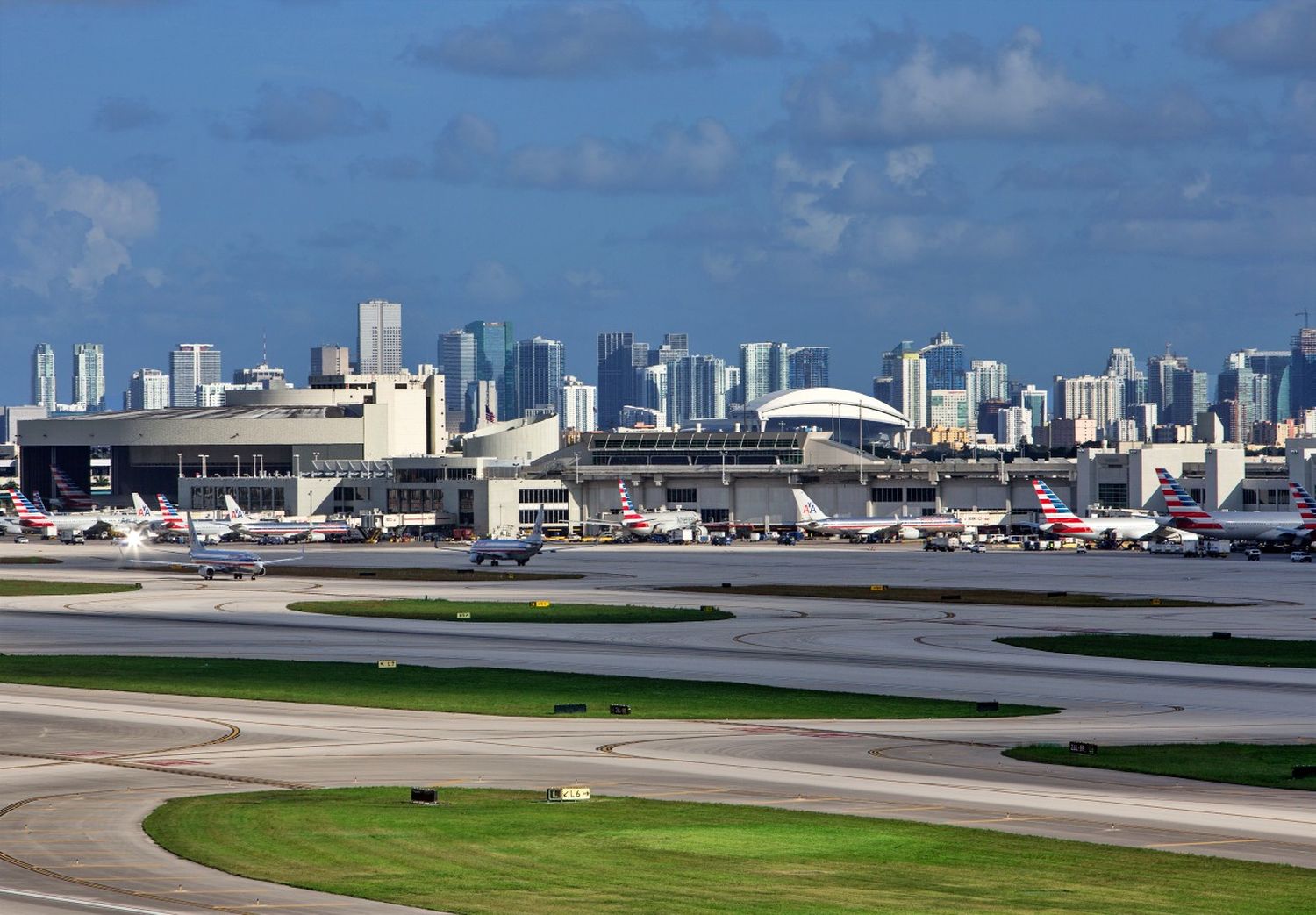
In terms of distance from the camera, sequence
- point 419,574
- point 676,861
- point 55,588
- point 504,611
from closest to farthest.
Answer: point 676,861
point 504,611
point 55,588
point 419,574

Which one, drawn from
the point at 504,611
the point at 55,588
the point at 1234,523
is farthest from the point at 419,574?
the point at 1234,523

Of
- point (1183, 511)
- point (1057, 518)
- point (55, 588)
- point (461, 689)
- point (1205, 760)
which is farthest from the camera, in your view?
point (1057, 518)

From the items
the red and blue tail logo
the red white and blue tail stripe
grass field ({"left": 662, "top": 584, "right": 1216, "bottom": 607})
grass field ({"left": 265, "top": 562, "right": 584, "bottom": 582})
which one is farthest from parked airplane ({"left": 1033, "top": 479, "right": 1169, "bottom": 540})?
grass field ({"left": 662, "top": 584, "right": 1216, "bottom": 607})

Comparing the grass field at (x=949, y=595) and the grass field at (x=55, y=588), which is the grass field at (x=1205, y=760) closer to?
the grass field at (x=949, y=595)

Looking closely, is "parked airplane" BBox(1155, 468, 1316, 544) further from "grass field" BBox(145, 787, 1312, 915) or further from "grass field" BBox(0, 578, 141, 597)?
"grass field" BBox(145, 787, 1312, 915)

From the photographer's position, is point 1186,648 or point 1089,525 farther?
point 1089,525

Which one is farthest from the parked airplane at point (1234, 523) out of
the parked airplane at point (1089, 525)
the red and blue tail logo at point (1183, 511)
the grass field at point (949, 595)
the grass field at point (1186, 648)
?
the grass field at point (1186, 648)

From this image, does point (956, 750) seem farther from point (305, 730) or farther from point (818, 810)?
point (305, 730)

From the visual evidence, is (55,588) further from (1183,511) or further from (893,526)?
(893,526)
